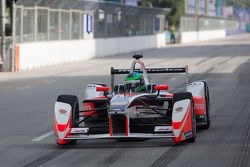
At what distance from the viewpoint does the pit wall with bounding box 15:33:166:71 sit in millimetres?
34125

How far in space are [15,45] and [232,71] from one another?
28.6ft

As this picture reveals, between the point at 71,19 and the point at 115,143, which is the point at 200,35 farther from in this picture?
the point at 115,143

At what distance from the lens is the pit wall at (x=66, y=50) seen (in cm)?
3412

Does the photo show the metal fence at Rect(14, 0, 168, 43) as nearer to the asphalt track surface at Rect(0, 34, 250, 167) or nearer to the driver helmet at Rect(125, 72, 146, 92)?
the asphalt track surface at Rect(0, 34, 250, 167)

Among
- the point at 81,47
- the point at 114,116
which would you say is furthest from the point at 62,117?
the point at 81,47

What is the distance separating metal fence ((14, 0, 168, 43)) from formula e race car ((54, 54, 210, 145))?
21672 millimetres

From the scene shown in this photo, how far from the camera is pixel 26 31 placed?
35094 mm

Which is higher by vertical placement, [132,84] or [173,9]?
[173,9]

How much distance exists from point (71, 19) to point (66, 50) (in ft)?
10.2

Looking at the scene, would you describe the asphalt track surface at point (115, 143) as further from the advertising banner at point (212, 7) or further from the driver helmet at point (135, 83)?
the advertising banner at point (212, 7)

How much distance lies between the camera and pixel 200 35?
315 feet

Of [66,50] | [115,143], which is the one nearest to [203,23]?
[66,50]

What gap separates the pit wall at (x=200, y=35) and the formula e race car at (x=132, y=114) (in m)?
70.4

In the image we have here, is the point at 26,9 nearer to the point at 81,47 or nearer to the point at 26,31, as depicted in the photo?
the point at 26,31
